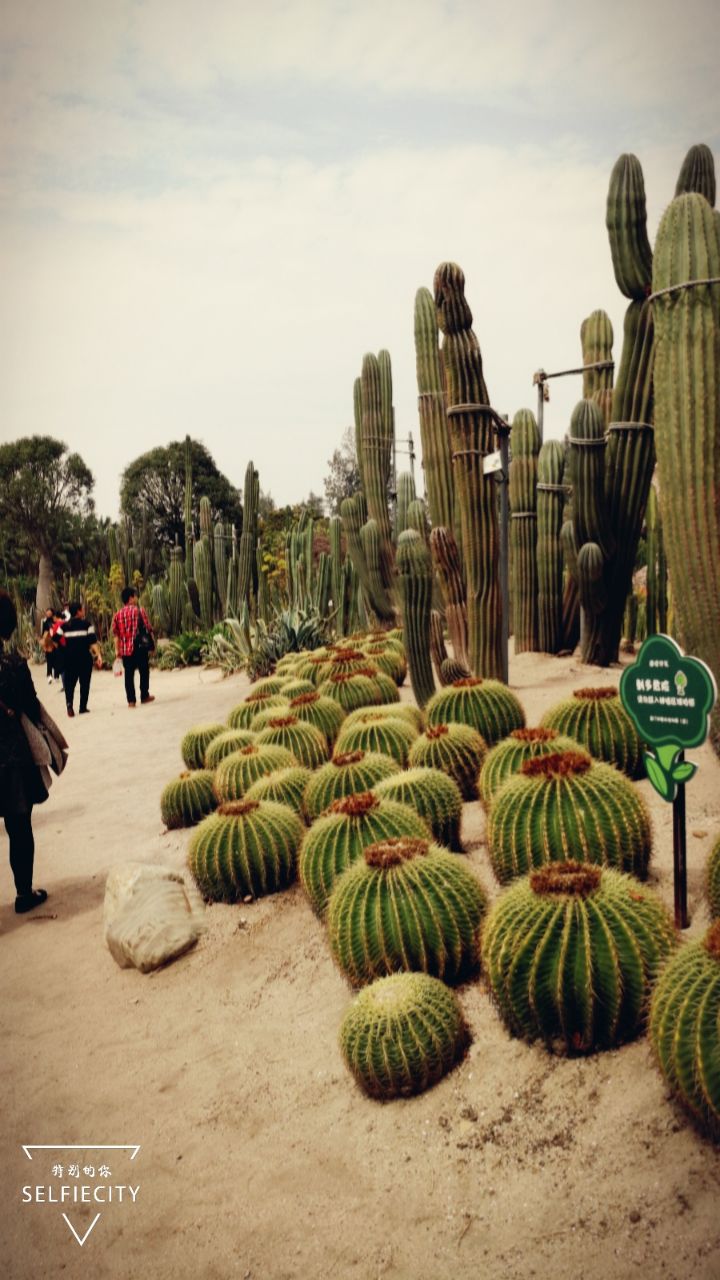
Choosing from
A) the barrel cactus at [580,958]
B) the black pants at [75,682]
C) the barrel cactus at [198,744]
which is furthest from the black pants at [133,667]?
the barrel cactus at [580,958]

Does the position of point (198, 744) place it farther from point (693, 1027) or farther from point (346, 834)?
point (693, 1027)

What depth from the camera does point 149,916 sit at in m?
4.91

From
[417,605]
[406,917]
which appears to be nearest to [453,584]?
[417,605]

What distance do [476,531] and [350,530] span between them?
6274 mm

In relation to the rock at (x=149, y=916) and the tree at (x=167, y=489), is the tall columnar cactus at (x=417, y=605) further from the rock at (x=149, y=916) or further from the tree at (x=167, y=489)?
the tree at (x=167, y=489)

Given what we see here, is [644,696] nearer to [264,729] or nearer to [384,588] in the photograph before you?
[264,729]

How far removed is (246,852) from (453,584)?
12.6 feet

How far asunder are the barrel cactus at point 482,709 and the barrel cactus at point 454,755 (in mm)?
340

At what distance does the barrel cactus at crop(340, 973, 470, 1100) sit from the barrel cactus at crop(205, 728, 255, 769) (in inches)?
156

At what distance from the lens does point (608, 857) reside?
385 cm

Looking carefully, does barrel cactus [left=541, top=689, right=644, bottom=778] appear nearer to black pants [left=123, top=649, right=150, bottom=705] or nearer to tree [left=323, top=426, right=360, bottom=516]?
black pants [left=123, top=649, right=150, bottom=705]

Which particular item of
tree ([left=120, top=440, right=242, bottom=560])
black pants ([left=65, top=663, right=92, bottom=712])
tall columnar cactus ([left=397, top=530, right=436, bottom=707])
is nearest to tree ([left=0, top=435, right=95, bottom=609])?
tree ([left=120, top=440, right=242, bottom=560])

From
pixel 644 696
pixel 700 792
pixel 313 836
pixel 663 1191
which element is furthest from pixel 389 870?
pixel 700 792

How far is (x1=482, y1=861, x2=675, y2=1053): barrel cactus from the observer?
118 inches
